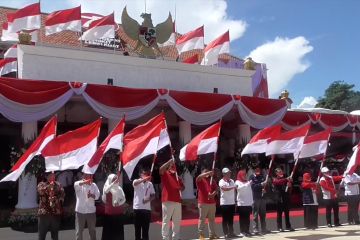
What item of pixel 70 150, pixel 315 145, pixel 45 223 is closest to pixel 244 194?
pixel 315 145

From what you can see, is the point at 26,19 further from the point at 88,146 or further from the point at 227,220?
the point at 227,220

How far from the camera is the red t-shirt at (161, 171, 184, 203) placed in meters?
9.73

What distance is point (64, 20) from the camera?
17000mm

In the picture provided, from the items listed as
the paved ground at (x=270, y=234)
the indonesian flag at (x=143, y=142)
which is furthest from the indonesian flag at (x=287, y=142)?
the indonesian flag at (x=143, y=142)

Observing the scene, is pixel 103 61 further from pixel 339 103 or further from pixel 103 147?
pixel 339 103

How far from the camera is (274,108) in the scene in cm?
1800

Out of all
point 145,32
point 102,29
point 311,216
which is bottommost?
point 311,216

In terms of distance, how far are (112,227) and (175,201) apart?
4.58 feet

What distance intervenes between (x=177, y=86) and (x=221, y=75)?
83.8 inches

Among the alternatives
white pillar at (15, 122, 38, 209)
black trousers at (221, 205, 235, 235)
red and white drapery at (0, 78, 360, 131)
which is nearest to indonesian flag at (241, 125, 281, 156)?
black trousers at (221, 205, 235, 235)

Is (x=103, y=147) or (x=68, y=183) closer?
(x=103, y=147)

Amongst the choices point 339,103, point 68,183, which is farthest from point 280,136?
point 339,103

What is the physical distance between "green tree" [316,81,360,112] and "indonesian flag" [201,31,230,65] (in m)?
38.7

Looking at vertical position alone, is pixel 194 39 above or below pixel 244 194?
above
